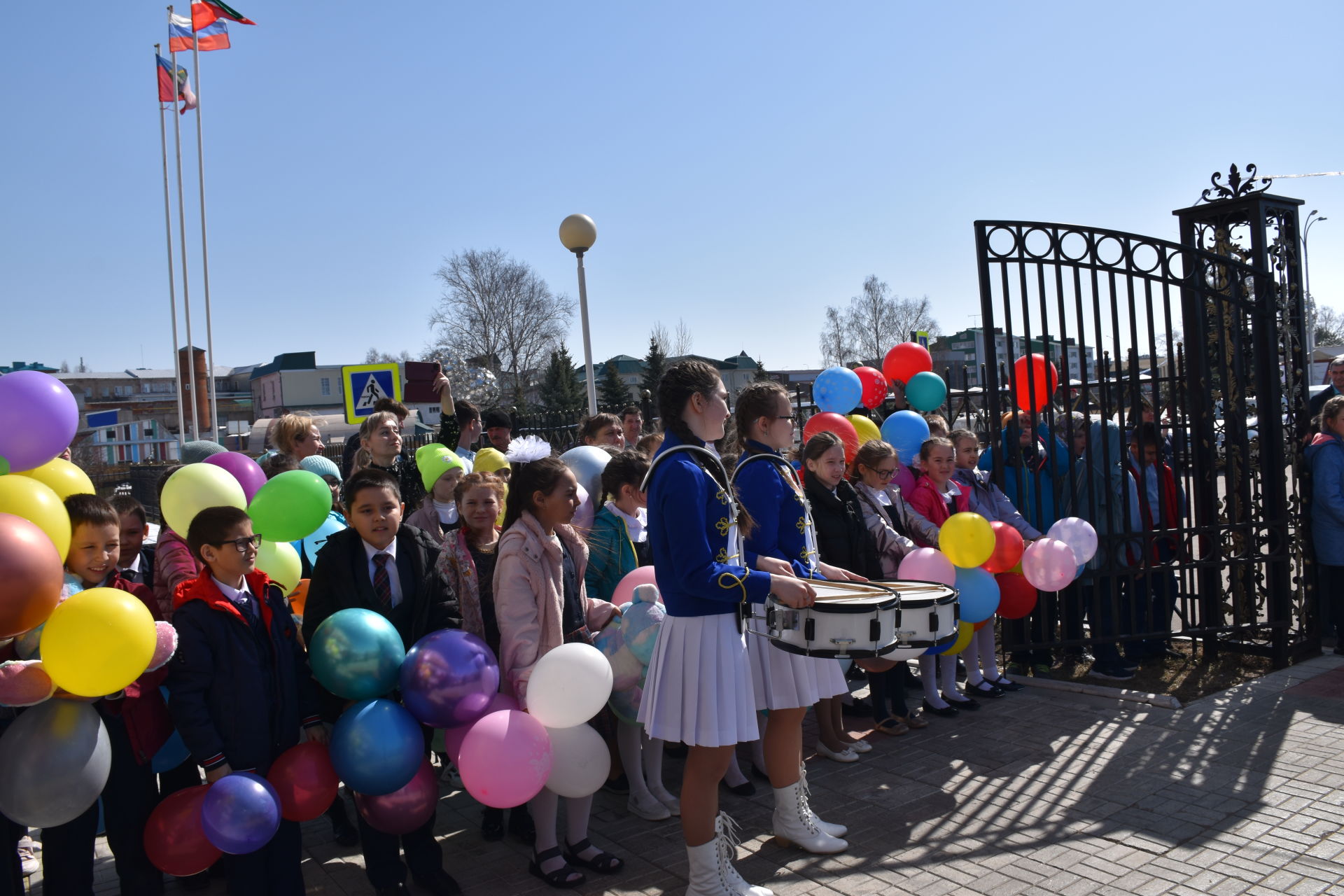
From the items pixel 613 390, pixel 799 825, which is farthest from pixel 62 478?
pixel 613 390

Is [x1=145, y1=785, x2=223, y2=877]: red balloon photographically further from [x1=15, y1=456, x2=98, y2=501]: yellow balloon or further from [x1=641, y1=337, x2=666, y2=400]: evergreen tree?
[x1=641, y1=337, x2=666, y2=400]: evergreen tree

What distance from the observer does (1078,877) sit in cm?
379

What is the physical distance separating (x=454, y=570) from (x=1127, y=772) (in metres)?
3.53

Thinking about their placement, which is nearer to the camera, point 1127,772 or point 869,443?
point 1127,772

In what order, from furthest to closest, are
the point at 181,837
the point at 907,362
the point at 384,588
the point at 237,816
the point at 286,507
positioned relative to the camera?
the point at 907,362 < the point at 286,507 < the point at 384,588 < the point at 181,837 < the point at 237,816

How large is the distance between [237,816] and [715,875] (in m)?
1.74

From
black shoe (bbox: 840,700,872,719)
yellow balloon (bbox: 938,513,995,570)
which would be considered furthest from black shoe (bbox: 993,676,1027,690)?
yellow balloon (bbox: 938,513,995,570)

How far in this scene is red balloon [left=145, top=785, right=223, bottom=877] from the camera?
138 inches

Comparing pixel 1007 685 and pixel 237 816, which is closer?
pixel 237 816

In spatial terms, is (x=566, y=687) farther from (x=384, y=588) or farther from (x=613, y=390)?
(x=613, y=390)

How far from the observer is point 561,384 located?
1877 inches

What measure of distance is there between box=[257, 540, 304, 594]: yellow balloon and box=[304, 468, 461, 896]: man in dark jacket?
811 mm

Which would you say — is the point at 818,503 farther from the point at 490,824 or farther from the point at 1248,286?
the point at 1248,286

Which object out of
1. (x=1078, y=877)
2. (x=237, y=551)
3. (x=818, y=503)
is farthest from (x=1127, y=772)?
(x=237, y=551)
